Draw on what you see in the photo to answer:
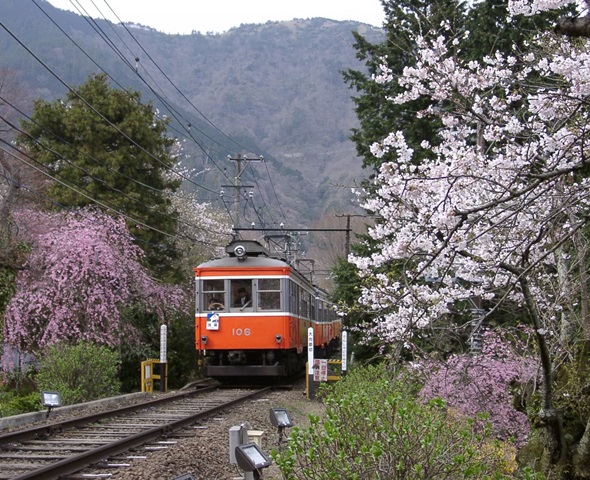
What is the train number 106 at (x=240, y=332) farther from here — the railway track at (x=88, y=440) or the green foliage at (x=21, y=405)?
the green foliage at (x=21, y=405)

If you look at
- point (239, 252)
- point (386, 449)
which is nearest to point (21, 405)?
point (239, 252)

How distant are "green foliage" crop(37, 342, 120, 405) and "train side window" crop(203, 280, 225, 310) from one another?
9.45ft

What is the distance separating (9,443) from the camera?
7.86 metres

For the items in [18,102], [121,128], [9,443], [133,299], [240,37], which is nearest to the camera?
[9,443]

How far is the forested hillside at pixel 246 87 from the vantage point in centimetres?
8600

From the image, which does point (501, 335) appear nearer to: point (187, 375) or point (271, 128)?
point (187, 375)

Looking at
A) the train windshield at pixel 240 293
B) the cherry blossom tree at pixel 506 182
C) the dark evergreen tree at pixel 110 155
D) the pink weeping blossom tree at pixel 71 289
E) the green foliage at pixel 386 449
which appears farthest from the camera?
the dark evergreen tree at pixel 110 155

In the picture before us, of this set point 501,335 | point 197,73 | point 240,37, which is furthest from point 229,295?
point 240,37

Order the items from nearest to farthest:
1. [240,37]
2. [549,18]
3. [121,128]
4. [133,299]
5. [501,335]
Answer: [501,335] < [549,18] < [133,299] < [121,128] < [240,37]

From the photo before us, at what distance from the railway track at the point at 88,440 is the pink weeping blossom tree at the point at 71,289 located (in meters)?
5.50

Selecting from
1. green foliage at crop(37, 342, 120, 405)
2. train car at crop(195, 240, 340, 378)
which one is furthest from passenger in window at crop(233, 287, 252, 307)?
green foliage at crop(37, 342, 120, 405)

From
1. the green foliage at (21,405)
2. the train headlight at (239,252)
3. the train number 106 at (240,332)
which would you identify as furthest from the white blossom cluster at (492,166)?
the train headlight at (239,252)

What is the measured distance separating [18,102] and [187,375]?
698 inches

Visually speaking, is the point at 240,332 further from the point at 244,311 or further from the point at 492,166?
the point at 492,166
